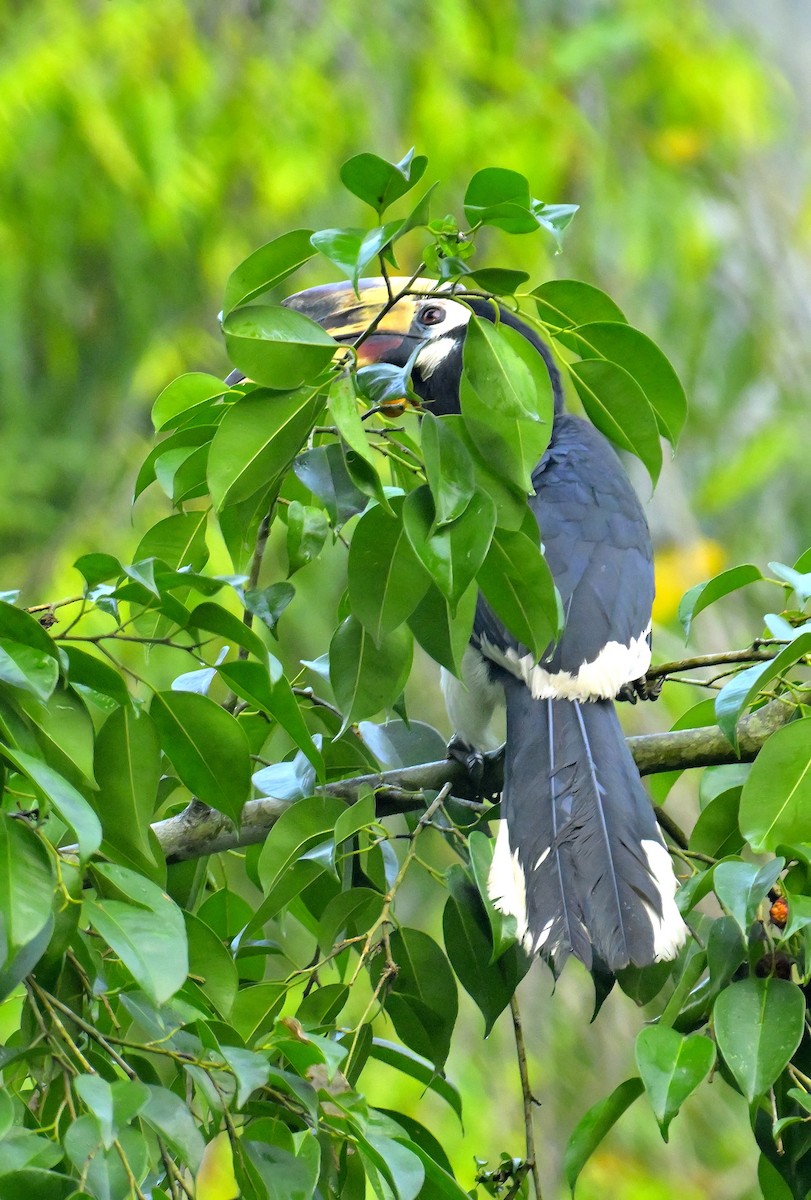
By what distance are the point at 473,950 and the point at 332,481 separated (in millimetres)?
470

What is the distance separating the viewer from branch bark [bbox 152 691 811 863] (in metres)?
1.49

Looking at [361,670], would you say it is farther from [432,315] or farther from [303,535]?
[432,315]

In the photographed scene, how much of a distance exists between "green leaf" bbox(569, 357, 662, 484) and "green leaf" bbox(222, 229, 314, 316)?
27 cm

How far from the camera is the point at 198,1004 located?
1114 mm

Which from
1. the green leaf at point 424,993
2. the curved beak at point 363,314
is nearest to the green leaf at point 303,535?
the green leaf at point 424,993

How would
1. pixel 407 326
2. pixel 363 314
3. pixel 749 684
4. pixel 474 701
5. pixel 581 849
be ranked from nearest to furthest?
pixel 749 684 < pixel 581 849 < pixel 474 701 < pixel 363 314 < pixel 407 326

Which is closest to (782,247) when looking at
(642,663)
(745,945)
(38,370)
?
(38,370)

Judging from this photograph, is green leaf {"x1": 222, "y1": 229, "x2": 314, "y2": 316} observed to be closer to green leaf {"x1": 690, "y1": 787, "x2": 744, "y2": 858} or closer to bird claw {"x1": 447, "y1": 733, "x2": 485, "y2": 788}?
green leaf {"x1": 690, "y1": 787, "x2": 744, "y2": 858}

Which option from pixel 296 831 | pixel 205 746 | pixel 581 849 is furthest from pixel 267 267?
pixel 581 849

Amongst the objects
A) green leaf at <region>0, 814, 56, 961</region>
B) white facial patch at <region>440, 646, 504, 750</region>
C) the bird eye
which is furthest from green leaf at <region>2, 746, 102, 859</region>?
the bird eye

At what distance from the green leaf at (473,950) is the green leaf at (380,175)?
649 millimetres

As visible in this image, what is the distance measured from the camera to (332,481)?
1272 mm

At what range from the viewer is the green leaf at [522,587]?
1232 millimetres

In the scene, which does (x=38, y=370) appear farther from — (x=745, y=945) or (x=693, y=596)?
(x=745, y=945)
